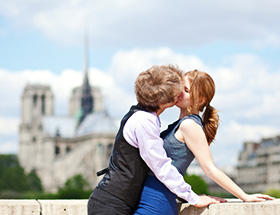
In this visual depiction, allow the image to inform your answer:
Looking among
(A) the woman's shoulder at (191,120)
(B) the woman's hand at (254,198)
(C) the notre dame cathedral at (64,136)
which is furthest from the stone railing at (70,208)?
(C) the notre dame cathedral at (64,136)

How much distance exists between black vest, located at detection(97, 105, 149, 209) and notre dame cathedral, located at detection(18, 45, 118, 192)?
112 m

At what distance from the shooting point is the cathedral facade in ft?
415

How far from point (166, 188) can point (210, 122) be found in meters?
0.78

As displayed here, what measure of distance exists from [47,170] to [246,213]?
127 meters

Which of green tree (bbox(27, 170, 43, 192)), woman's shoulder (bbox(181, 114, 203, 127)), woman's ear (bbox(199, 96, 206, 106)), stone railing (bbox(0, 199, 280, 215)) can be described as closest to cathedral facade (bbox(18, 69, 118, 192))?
green tree (bbox(27, 170, 43, 192))

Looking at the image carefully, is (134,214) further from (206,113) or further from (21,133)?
(21,133)

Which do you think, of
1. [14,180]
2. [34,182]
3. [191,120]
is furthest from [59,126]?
[191,120]

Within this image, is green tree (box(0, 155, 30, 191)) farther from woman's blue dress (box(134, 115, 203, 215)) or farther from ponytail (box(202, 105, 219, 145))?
woman's blue dress (box(134, 115, 203, 215))

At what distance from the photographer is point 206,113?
554 centimetres

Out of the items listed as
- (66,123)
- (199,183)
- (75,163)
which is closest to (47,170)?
(75,163)

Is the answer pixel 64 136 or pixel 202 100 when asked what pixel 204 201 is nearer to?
pixel 202 100

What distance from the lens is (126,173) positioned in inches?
195

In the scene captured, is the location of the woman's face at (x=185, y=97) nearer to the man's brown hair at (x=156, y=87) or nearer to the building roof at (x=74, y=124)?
the man's brown hair at (x=156, y=87)

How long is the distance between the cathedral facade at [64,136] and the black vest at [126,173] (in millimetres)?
112090
